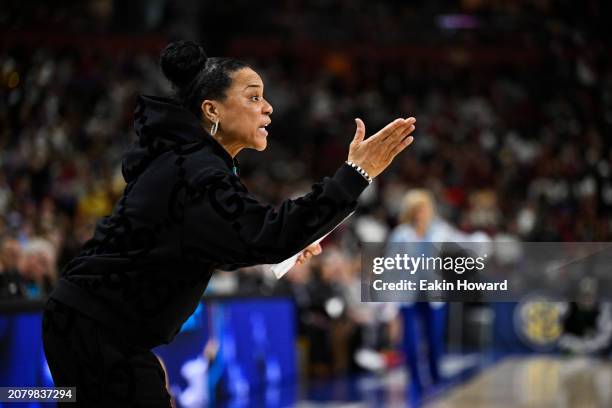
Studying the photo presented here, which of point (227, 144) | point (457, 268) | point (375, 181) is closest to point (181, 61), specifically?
point (227, 144)

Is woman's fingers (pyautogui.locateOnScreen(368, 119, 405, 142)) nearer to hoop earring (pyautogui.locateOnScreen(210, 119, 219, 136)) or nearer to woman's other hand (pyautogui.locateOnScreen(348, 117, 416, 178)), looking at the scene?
woman's other hand (pyautogui.locateOnScreen(348, 117, 416, 178))

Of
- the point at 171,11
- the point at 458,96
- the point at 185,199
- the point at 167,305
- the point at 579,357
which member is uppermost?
the point at 171,11

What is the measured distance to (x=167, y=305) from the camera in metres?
2.69

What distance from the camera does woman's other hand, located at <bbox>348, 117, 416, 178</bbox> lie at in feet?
8.60

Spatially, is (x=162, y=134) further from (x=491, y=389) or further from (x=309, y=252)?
(x=491, y=389)

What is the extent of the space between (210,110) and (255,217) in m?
0.46

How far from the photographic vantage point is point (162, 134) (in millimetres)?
2773

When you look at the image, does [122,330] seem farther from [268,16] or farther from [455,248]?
[268,16]

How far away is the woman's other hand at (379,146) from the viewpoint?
262 cm

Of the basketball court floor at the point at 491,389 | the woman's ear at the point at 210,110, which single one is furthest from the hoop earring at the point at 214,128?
the basketball court floor at the point at 491,389

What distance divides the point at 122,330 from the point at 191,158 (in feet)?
1.64

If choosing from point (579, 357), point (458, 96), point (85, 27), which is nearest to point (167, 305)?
point (579, 357)

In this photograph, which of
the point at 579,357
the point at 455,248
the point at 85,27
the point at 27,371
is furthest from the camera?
the point at 85,27

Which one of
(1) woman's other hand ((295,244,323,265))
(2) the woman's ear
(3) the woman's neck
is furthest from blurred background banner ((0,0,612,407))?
(2) the woman's ear
